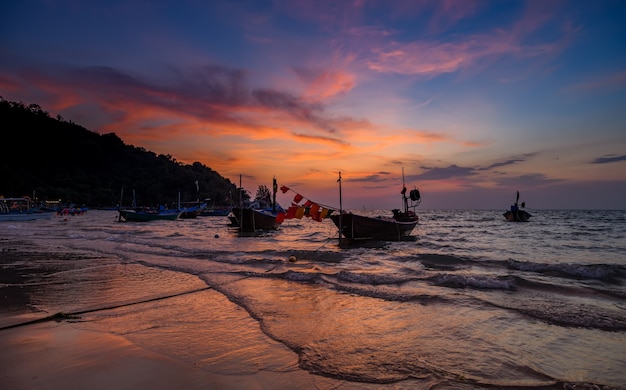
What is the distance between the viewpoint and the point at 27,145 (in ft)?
354

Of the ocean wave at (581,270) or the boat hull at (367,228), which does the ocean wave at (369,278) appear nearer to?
the ocean wave at (581,270)

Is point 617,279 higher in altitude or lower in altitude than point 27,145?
lower

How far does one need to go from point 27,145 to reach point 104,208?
117ft

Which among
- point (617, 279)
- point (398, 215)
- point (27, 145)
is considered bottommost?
point (617, 279)

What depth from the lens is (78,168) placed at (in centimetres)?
11981

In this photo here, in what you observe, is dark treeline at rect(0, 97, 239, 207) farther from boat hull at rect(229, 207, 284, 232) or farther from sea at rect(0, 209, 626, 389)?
sea at rect(0, 209, 626, 389)

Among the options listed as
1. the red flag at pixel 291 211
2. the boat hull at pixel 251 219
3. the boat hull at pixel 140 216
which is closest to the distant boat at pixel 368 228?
the red flag at pixel 291 211

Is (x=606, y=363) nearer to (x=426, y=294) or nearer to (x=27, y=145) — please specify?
(x=426, y=294)

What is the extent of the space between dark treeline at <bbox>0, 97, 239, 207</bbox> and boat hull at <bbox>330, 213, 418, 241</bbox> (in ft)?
268

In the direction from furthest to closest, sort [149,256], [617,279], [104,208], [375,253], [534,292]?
[104,208] < [375,253] < [149,256] < [617,279] < [534,292]

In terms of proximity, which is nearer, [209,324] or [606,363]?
[606,363]

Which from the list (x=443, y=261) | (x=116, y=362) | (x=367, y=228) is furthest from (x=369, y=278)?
(x=367, y=228)

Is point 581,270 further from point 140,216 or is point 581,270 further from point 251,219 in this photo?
point 140,216

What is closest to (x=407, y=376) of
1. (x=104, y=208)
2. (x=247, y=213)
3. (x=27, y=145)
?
(x=247, y=213)
